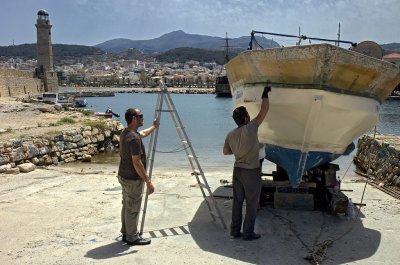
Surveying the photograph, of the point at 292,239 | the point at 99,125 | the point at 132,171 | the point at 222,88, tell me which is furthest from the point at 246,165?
the point at 222,88

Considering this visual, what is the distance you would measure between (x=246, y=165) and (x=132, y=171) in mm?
1412

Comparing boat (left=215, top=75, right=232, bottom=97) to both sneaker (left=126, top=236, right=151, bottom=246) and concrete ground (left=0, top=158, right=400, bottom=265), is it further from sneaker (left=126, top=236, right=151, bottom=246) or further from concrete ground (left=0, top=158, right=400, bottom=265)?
sneaker (left=126, top=236, right=151, bottom=246)

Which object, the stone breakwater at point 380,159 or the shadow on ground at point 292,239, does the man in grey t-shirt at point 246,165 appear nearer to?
the shadow on ground at point 292,239

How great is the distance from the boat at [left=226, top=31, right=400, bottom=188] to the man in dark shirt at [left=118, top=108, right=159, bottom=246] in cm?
234

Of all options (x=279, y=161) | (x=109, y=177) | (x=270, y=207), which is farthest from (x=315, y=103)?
(x=109, y=177)

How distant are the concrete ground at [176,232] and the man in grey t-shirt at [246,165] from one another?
315 millimetres

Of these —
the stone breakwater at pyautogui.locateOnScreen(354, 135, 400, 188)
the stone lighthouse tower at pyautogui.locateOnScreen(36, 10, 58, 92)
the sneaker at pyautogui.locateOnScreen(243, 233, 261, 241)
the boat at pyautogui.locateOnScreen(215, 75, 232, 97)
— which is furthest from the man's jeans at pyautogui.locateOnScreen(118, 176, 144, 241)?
the boat at pyautogui.locateOnScreen(215, 75, 232, 97)

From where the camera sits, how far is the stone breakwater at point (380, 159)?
32.5ft

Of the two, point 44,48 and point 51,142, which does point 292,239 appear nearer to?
point 51,142

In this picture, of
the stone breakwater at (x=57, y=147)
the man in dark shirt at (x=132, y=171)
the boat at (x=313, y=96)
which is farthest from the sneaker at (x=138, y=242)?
the stone breakwater at (x=57, y=147)

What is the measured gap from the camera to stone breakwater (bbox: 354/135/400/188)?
9.90 metres

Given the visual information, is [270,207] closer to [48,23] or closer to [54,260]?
[54,260]

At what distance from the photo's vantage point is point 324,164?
729 cm

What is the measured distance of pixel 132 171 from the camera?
205 inches
